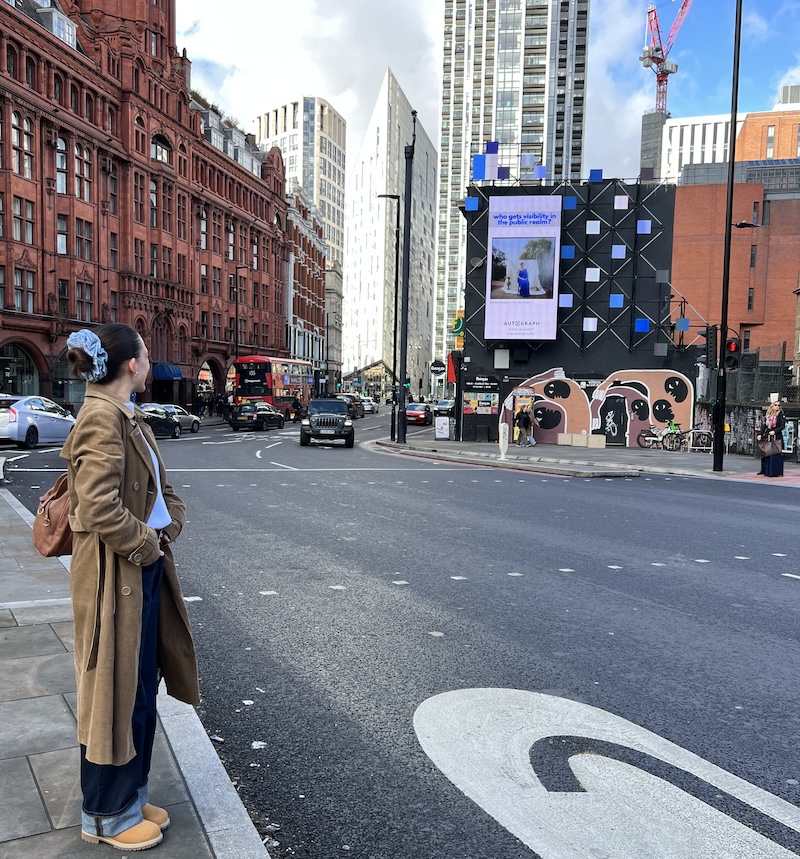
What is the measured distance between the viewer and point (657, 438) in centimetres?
2927

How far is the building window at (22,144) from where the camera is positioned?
35750 millimetres

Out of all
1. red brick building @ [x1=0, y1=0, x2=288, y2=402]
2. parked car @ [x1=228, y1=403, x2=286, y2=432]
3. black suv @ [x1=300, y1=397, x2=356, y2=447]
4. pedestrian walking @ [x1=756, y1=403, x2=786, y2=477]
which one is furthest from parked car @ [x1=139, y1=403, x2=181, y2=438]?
pedestrian walking @ [x1=756, y1=403, x2=786, y2=477]

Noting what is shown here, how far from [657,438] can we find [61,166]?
33495 millimetres

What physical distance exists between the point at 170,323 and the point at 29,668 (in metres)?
50.0

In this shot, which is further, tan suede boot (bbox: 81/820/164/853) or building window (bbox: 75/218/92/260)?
building window (bbox: 75/218/92/260)

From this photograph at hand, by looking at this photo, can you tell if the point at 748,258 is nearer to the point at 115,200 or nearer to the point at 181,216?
the point at 181,216

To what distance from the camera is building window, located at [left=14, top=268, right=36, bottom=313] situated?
36438 mm

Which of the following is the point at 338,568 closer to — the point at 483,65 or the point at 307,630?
the point at 307,630

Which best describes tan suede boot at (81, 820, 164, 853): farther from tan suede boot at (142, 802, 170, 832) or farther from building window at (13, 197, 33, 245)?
building window at (13, 197, 33, 245)

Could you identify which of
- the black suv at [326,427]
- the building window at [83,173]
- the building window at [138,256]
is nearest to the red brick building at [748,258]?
the building window at [138,256]

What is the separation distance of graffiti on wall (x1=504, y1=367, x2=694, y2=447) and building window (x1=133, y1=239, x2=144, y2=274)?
28638mm

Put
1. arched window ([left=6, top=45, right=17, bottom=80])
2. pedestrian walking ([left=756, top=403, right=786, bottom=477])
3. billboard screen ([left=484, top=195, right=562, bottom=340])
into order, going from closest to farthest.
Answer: pedestrian walking ([left=756, top=403, right=786, bottom=477]) < billboard screen ([left=484, top=195, right=562, bottom=340]) < arched window ([left=6, top=45, right=17, bottom=80])

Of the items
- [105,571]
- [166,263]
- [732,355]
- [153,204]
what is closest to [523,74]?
[153,204]

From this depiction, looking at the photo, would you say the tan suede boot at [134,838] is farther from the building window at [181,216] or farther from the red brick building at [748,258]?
the red brick building at [748,258]
